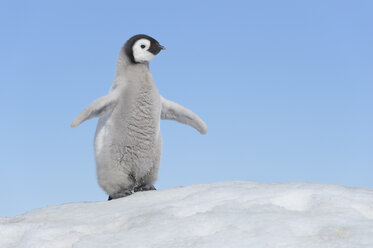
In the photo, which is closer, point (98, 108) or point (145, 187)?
point (98, 108)

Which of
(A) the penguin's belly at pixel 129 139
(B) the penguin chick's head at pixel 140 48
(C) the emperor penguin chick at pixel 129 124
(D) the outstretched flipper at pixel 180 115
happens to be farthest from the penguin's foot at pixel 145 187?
(B) the penguin chick's head at pixel 140 48

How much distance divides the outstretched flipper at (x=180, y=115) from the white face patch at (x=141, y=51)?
53 cm

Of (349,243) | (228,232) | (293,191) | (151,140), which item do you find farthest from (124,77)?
(349,243)

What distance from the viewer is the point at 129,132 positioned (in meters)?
5.07

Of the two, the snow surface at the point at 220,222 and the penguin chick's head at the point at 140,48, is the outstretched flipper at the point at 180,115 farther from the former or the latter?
the snow surface at the point at 220,222

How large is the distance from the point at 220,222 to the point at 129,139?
2378mm

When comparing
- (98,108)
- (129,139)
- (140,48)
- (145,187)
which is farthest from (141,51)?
(145,187)

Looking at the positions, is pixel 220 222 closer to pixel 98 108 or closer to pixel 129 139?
pixel 129 139

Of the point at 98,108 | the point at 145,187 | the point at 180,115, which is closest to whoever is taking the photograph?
the point at 98,108

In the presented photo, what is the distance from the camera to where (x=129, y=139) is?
5082 millimetres

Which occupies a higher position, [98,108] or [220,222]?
[98,108]

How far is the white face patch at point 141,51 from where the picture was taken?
532 centimetres

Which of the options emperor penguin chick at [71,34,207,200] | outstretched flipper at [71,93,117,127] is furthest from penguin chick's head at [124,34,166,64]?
outstretched flipper at [71,93,117,127]

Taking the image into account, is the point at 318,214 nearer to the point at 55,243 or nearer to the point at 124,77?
the point at 55,243
